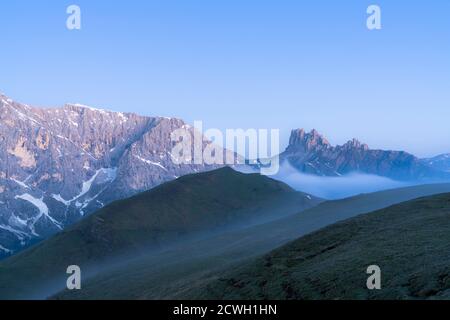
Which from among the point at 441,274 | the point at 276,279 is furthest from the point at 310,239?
the point at 441,274

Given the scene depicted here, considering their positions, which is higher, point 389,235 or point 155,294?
point 389,235

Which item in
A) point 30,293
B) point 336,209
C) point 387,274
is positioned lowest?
point 30,293

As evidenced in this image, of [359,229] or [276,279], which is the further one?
[359,229]

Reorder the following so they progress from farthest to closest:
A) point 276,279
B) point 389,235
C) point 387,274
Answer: point 389,235
point 276,279
point 387,274

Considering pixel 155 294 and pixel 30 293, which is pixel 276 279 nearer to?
pixel 155 294

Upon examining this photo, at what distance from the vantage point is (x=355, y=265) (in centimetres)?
4312

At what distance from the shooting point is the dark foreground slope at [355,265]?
1411 inches

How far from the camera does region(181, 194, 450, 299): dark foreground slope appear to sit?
3584 centimetres
